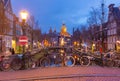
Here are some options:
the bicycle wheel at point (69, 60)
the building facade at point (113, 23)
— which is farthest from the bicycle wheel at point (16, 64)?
the building facade at point (113, 23)

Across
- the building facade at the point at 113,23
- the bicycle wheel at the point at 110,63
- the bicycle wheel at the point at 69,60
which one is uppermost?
the building facade at the point at 113,23

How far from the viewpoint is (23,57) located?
26.6 meters

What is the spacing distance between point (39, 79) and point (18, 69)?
713 centimetres

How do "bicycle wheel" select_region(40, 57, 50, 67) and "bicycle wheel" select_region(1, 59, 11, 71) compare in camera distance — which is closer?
"bicycle wheel" select_region(1, 59, 11, 71)

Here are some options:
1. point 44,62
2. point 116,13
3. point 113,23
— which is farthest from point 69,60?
point 113,23

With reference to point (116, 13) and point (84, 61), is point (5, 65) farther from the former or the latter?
point (116, 13)

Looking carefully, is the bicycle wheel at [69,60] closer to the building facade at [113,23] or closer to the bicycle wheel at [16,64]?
the bicycle wheel at [16,64]

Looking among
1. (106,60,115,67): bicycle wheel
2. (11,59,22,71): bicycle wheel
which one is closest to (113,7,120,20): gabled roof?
(106,60,115,67): bicycle wheel

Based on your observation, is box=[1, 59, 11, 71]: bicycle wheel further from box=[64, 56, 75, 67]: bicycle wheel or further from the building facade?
the building facade

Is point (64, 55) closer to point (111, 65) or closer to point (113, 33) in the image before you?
point (111, 65)

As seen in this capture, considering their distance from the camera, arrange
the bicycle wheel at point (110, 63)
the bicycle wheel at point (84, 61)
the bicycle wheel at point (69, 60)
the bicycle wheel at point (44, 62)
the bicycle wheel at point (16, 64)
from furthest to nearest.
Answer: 1. the bicycle wheel at point (84, 61)
2. the bicycle wheel at point (110, 63)
3. the bicycle wheel at point (69, 60)
4. the bicycle wheel at point (44, 62)
5. the bicycle wheel at point (16, 64)

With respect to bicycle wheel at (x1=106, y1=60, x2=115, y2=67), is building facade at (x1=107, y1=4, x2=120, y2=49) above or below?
above

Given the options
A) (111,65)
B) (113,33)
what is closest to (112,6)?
(113,33)

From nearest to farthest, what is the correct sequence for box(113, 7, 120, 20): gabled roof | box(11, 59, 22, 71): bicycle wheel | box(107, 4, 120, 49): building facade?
box(11, 59, 22, 71): bicycle wheel < box(107, 4, 120, 49): building facade < box(113, 7, 120, 20): gabled roof
